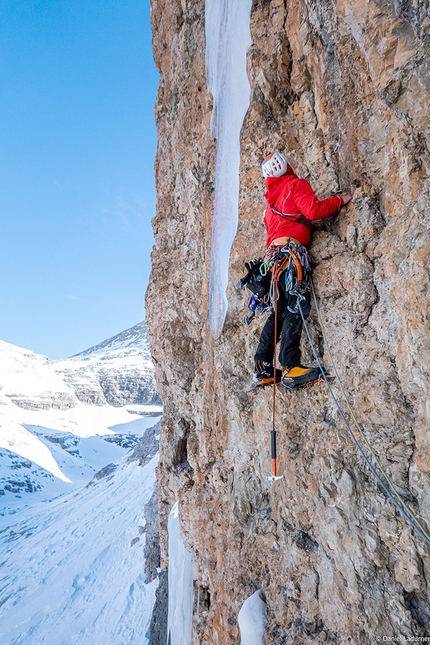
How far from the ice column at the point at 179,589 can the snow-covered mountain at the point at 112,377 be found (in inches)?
3122

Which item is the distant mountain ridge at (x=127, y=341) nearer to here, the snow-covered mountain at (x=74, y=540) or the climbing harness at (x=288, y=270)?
the snow-covered mountain at (x=74, y=540)

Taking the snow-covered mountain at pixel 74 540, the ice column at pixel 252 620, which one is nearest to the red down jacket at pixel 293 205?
the ice column at pixel 252 620

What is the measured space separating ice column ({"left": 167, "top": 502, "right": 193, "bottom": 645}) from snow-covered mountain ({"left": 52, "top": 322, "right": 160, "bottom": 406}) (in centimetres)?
7930

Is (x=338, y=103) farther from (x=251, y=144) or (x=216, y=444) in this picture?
(x=216, y=444)

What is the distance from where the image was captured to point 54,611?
1252 centimetres

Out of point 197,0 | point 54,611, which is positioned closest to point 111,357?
point 54,611

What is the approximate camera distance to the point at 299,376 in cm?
315

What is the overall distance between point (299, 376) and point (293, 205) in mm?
1648

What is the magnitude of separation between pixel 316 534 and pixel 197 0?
761 cm

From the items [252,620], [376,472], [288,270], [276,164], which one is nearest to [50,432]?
[252,620]

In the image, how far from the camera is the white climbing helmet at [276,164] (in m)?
3.46

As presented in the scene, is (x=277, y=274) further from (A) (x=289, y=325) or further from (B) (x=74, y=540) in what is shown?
(B) (x=74, y=540)

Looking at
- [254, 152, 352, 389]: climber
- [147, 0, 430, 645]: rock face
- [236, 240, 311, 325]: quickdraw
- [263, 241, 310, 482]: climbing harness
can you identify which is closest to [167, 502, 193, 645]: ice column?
[147, 0, 430, 645]: rock face

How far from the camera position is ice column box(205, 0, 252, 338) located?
14.6 feet
